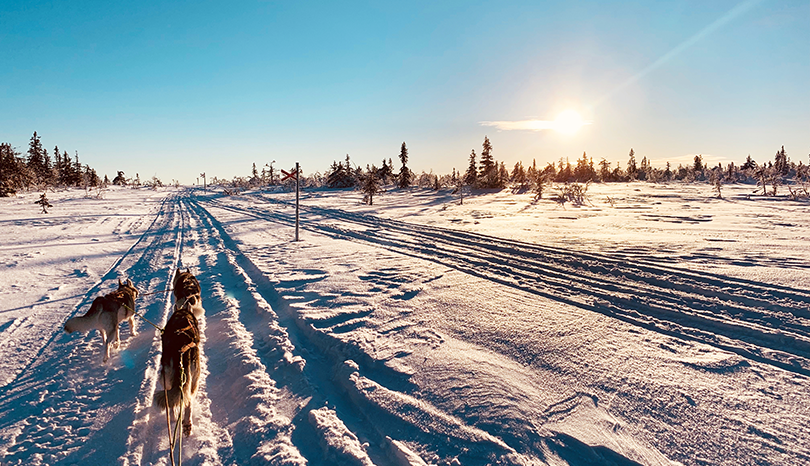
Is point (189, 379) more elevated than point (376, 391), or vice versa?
point (189, 379)

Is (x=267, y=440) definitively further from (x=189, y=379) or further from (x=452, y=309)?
(x=452, y=309)

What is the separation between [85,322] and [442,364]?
4.46 meters

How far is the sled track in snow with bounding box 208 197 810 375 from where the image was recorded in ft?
13.9

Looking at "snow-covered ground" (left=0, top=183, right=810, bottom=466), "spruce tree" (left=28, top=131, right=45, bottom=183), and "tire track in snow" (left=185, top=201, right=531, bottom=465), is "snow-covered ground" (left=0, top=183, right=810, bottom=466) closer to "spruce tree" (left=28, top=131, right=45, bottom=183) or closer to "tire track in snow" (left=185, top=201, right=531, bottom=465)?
"tire track in snow" (left=185, top=201, right=531, bottom=465)

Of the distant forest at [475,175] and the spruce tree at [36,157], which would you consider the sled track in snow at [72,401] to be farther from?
the spruce tree at [36,157]

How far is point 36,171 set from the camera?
53469 mm

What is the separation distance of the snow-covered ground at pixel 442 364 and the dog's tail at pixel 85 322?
0.44 m

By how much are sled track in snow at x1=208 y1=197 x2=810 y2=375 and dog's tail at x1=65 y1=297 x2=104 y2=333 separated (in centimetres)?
657

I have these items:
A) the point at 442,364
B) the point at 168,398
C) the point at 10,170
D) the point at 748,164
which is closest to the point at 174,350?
the point at 168,398

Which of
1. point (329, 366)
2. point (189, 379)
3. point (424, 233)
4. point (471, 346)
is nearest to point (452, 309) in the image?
point (471, 346)

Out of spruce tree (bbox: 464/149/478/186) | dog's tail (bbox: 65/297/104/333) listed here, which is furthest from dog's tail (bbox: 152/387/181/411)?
spruce tree (bbox: 464/149/478/186)

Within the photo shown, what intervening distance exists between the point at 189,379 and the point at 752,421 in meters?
5.13

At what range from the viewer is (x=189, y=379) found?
118 inches

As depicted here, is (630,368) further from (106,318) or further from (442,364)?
(106,318)
